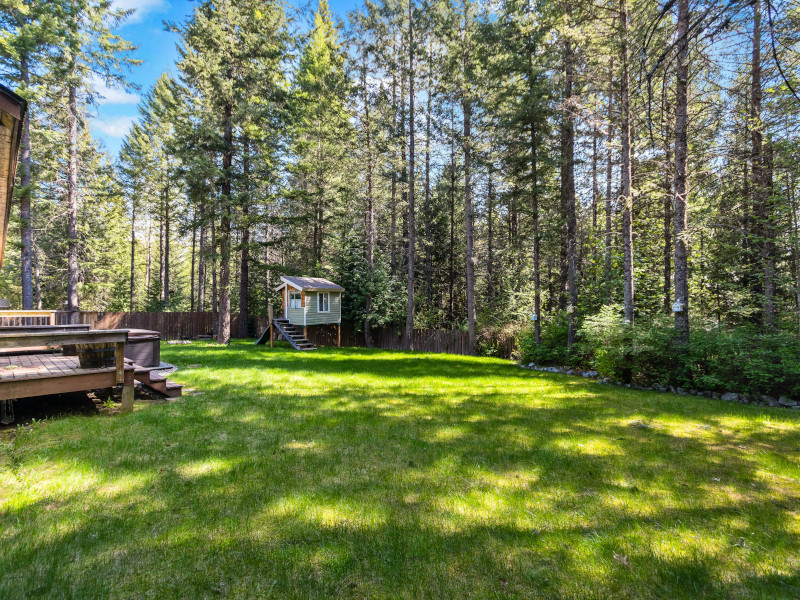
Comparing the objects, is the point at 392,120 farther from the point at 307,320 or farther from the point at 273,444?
the point at 273,444

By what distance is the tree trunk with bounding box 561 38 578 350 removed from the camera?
9.88m

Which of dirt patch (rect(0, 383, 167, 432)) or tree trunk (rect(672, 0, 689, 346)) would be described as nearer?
dirt patch (rect(0, 383, 167, 432))

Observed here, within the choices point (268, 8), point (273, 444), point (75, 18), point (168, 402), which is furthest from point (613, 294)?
point (75, 18)

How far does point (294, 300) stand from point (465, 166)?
9.69m

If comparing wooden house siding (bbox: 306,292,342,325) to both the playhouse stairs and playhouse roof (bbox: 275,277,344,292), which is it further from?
the playhouse stairs

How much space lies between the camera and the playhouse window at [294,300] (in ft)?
53.8

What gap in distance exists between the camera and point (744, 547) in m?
2.21

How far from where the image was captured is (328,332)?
18.4m

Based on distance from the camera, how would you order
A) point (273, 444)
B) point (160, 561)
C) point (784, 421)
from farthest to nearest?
point (784, 421) → point (273, 444) → point (160, 561)

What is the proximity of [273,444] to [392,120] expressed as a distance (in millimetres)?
16098

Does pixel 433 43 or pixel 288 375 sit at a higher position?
pixel 433 43

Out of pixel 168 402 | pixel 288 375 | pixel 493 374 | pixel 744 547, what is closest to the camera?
pixel 744 547

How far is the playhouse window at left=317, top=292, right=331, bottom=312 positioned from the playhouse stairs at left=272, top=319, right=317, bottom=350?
148 centimetres

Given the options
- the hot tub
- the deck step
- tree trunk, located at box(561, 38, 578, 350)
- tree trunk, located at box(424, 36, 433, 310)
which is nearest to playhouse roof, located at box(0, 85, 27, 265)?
the hot tub
